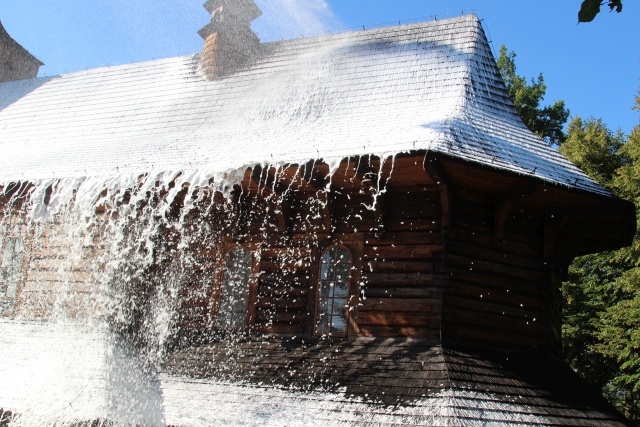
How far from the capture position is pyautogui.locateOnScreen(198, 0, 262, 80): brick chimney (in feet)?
40.8

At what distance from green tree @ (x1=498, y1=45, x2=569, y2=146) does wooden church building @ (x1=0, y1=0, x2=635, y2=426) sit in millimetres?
13289

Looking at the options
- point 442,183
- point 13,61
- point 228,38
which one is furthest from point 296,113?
point 13,61

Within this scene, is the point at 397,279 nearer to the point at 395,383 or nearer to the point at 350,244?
the point at 350,244

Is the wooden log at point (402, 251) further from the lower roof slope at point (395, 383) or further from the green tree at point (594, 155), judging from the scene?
the green tree at point (594, 155)

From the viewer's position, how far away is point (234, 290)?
883 centimetres

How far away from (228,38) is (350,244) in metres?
6.32

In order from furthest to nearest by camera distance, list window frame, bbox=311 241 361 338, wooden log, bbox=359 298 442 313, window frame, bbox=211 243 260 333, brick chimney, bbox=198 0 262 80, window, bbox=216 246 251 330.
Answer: brick chimney, bbox=198 0 262 80 < window, bbox=216 246 251 330 < window frame, bbox=211 243 260 333 < window frame, bbox=311 241 361 338 < wooden log, bbox=359 298 442 313

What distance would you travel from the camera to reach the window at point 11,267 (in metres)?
10.3

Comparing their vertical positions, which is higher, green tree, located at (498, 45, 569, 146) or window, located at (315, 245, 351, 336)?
green tree, located at (498, 45, 569, 146)

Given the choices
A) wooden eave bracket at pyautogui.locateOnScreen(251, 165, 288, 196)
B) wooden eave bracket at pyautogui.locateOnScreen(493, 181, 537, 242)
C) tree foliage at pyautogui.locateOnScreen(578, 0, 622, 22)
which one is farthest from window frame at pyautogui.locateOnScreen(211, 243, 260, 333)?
tree foliage at pyautogui.locateOnScreen(578, 0, 622, 22)

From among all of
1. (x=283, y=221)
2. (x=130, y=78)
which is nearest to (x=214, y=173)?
(x=283, y=221)

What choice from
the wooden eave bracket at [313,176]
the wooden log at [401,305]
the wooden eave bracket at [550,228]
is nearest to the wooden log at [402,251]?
the wooden log at [401,305]

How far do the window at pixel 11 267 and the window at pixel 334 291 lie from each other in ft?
16.2

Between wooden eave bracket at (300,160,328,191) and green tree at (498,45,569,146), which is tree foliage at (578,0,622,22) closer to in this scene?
wooden eave bracket at (300,160,328,191)
